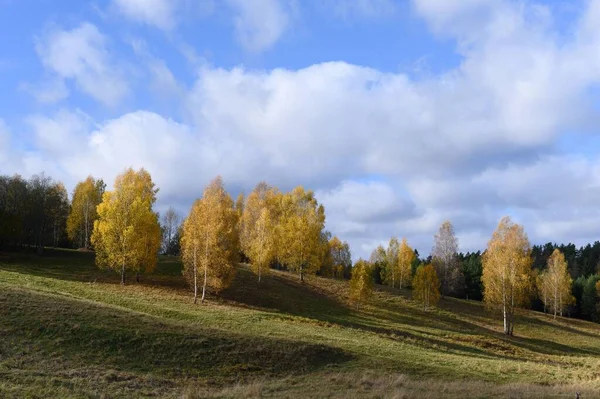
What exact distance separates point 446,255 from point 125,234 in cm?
5976

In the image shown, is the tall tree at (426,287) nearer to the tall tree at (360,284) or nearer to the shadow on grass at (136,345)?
the tall tree at (360,284)

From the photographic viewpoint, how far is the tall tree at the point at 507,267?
5409 cm

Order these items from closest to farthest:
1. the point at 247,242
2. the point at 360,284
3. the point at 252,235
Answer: the point at 360,284, the point at 252,235, the point at 247,242

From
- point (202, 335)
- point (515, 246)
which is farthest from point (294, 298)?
point (202, 335)

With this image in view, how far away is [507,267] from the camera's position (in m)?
54.6

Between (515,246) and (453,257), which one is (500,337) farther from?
(453,257)

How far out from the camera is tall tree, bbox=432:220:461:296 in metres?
85.2

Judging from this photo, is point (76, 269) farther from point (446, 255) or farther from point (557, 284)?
point (557, 284)

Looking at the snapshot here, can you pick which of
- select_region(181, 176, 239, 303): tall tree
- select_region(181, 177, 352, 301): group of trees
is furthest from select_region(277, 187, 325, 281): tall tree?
select_region(181, 176, 239, 303): tall tree

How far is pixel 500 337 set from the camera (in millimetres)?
53562

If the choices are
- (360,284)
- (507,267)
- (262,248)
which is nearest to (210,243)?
(262,248)

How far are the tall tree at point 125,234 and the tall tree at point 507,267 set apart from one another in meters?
40.2

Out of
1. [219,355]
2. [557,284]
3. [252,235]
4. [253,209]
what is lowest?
[219,355]

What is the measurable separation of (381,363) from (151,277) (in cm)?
3780
